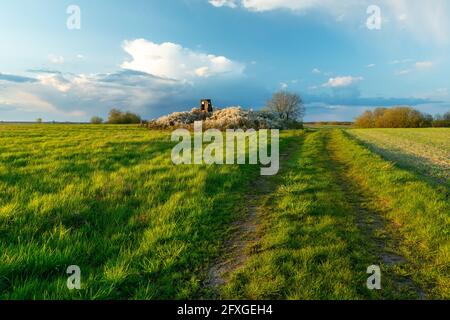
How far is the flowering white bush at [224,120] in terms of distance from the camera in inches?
2045

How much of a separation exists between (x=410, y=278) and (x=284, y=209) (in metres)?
3.52

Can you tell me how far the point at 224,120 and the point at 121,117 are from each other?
58.5 m

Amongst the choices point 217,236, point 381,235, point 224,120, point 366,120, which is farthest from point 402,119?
point 217,236

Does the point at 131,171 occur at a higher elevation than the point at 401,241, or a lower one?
higher

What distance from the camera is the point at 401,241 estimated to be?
21.4 feet

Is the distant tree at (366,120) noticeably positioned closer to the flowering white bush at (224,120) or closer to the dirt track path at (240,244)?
the flowering white bush at (224,120)

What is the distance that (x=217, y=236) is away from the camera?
649 cm

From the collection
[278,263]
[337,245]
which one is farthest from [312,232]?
[278,263]

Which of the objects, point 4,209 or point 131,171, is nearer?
point 4,209

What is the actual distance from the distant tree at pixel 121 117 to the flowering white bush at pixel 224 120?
122ft

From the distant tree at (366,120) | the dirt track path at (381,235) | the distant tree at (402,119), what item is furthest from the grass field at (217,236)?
the distant tree at (366,120)

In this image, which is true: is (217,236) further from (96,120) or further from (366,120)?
(366,120)

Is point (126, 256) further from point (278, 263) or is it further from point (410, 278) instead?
point (410, 278)
